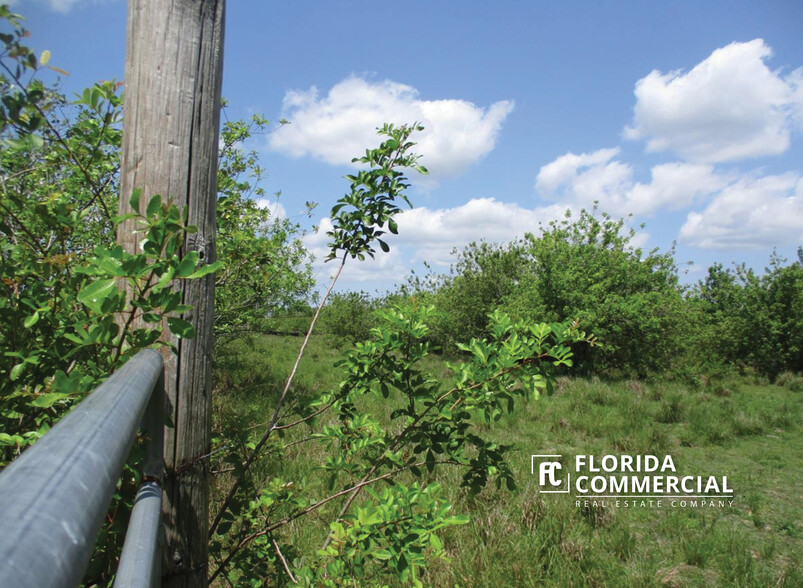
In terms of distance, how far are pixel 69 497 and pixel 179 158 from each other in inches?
45.0

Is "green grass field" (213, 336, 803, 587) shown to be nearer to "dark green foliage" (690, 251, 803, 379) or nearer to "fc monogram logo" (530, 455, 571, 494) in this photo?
"fc monogram logo" (530, 455, 571, 494)

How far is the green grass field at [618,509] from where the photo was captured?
345cm

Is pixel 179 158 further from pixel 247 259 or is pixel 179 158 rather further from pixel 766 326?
pixel 766 326

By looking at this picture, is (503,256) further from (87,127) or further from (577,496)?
(87,127)

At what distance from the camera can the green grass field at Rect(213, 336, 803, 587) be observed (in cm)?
345

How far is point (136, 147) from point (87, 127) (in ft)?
1.20

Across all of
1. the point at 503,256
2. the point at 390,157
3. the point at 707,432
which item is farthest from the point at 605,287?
the point at 390,157

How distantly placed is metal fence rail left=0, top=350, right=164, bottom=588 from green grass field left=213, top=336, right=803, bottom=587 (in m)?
1.53

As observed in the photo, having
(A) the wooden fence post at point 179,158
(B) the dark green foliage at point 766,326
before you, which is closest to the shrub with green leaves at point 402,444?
(A) the wooden fence post at point 179,158

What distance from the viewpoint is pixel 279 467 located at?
480 centimetres

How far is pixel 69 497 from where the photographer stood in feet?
0.94

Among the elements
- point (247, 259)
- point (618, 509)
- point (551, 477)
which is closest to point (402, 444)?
point (247, 259)

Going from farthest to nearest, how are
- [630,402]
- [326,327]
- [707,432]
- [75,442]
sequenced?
[326,327], [630,402], [707,432], [75,442]

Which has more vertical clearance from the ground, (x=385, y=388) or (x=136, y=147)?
(x=136, y=147)
